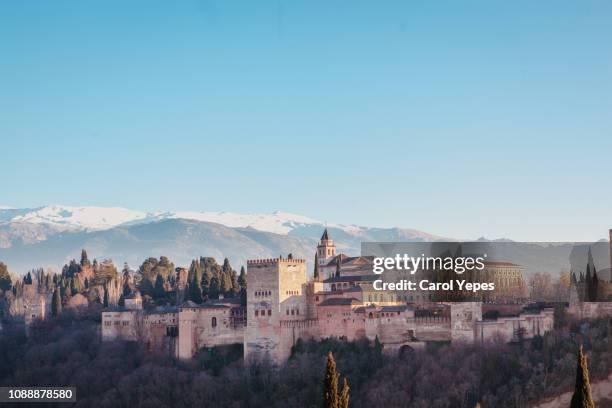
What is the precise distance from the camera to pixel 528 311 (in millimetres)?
52562

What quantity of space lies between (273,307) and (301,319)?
1537mm

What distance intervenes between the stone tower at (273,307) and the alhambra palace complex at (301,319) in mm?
48

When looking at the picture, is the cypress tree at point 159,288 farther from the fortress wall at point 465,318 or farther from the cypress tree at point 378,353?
the fortress wall at point 465,318

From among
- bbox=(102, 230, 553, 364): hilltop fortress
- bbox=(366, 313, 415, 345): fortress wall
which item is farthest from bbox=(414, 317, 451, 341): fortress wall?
bbox=(366, 313, 415, 345): fortress wall

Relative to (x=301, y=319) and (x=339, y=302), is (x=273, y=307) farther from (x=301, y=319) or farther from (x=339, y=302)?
(x=339, y=302)

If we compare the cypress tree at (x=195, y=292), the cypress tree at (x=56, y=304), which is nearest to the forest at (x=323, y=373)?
the cypress tree at (x=195, y=292)

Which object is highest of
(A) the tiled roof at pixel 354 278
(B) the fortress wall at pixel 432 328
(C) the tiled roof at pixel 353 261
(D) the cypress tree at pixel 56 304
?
(C) the tiled roof at pixel 353 261

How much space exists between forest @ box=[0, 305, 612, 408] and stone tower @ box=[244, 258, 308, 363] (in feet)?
2.62

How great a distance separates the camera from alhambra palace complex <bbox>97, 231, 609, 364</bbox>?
2030 inches

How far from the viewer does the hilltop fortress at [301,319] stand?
51.5 meters

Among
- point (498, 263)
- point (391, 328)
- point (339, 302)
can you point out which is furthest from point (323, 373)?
point (498, 263)

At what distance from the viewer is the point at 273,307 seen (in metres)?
56.2

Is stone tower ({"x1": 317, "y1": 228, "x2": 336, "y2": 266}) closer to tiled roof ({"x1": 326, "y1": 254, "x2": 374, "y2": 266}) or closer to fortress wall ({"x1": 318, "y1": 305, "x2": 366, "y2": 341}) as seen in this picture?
tiled roof ({"x1": 326, "y1": 254, "x2": 374, "y2": 266})

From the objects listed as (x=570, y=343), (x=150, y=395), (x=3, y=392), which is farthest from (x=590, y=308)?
(x=3, y=392)
